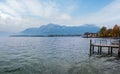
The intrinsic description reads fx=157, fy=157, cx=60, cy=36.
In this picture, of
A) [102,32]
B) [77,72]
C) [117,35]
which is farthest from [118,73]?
[102,32]

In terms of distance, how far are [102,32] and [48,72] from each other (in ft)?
566

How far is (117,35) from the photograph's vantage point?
160750 millimetres

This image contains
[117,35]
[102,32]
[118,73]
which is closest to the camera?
[118,73]

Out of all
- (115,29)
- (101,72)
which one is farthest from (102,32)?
(101,72)

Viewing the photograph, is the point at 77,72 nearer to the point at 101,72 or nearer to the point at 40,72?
the point at 101,72

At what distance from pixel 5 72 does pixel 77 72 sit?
1093cm

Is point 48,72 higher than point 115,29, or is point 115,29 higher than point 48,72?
point 115,29

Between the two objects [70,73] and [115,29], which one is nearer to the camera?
[70,73]

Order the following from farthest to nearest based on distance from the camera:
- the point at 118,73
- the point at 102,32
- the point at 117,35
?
the point at 102,32
the point at 117,35
the point at 118,73

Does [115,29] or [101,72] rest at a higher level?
[115,29]

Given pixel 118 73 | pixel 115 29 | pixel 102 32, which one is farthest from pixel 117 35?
pixel 118 73

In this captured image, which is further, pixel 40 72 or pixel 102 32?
pixel 102 32

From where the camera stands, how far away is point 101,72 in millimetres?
23719

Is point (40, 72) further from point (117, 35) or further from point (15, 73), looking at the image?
point (117, 35)
